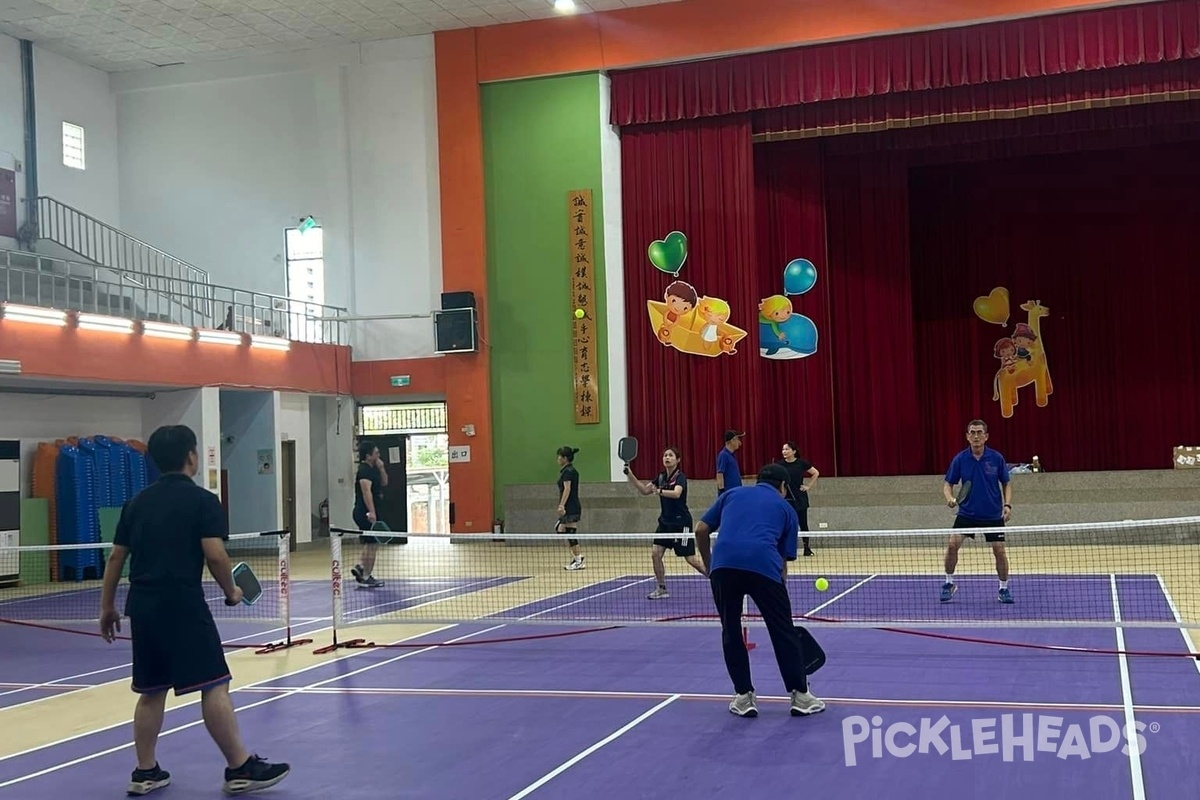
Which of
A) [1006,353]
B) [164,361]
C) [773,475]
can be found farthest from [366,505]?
[1006,353]

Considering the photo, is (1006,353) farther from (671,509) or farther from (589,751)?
(589,751)

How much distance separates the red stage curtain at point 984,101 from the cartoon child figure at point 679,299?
3.16m

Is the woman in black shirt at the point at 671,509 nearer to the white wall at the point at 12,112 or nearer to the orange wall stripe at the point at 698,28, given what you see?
the orange wall stripe at the point at 698,28

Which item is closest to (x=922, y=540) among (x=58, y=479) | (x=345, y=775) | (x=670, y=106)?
(x=670, y=106)

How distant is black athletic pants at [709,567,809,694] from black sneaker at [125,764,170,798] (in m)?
3.25

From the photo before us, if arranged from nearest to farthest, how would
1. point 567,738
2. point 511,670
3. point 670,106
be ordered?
point 567,738 < point 511,670 < point 670,106

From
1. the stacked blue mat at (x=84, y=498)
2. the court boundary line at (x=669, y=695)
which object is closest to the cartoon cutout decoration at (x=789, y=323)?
the stacked blue mat at (x=84, y=498)

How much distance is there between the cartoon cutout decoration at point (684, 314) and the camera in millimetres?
23016

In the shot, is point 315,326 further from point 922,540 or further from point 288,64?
point 922,540

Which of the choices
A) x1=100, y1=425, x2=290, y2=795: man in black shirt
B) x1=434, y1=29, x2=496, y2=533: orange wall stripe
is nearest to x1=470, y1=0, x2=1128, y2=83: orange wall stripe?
x1=434, y1=29, x2=496, y2=533: orange wall stripe

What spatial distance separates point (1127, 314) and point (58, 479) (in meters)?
20.2

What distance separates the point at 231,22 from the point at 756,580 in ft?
67.3

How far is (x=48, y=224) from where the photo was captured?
2461 centimetres

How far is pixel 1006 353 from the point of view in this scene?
82.9 feet
